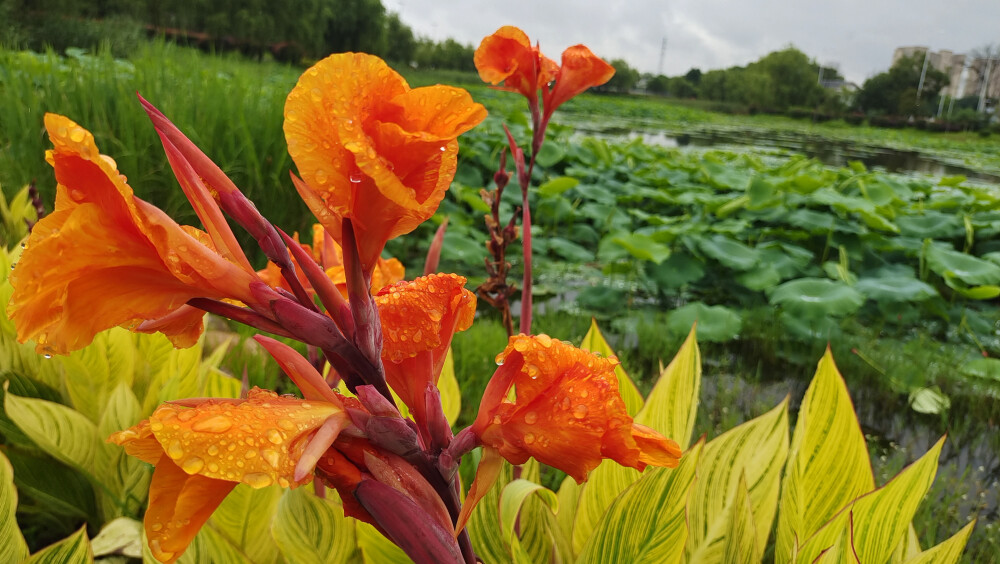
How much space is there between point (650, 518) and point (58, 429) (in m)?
0.91

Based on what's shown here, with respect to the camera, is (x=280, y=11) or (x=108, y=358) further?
(x=280, y=11)

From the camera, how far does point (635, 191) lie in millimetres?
4105

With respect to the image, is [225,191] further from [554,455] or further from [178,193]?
[178,193]

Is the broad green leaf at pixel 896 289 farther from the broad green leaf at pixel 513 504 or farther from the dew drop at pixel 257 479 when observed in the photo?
the dew drop at pixel 257 479

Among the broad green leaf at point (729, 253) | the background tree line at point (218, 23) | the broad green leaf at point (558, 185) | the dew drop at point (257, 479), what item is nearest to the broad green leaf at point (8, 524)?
the dew drop at point (257, 479)

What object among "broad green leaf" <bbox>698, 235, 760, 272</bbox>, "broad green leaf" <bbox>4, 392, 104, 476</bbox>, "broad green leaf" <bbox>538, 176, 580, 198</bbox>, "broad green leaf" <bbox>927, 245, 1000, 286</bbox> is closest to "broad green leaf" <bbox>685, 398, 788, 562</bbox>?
"broad green leaf" <bbox>4, 392, 104, 476</bbox>

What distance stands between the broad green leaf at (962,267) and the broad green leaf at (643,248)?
4.13 feet

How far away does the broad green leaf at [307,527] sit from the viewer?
67cm

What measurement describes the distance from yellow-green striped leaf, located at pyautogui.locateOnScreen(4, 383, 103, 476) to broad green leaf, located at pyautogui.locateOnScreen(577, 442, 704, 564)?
0.86 meters

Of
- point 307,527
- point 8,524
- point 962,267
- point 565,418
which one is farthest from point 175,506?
point 962,267

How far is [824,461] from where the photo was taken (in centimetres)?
87

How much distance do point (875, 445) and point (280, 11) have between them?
23719 millimetres

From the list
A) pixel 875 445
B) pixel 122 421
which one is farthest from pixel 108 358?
pixel 875 445

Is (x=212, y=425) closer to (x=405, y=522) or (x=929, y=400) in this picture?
(x=405, y=522)
